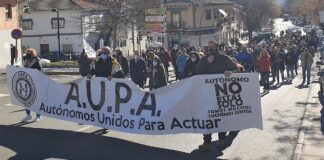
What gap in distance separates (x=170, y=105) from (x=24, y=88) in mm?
4125

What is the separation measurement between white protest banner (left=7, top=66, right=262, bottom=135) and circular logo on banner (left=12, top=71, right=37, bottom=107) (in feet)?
3.62

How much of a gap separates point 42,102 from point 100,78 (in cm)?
181

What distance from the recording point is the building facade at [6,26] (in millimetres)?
38656

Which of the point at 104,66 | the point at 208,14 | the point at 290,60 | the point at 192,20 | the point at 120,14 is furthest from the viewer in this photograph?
the point at 208,14

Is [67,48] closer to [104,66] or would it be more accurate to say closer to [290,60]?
[290,60]

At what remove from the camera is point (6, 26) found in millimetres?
39719

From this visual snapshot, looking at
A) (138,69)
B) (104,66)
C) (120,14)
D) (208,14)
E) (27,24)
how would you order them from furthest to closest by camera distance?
(208,14) < (27,24) < (120,14) < (138,69) < (104,66)

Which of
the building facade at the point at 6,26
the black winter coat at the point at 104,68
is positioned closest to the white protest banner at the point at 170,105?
the black winter coat at the point at 104,68

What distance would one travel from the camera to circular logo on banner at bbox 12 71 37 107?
39.9 ft

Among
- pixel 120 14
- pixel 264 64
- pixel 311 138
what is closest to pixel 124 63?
pixel 264 64

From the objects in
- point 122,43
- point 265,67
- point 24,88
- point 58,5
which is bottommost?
point 24,88

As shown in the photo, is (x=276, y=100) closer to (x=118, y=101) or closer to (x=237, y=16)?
(x=118, y=101)

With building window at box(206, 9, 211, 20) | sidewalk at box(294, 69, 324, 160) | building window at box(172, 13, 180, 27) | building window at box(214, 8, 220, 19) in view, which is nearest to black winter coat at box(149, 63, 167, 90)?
sidewalk at box(294, 69, 324, 160)

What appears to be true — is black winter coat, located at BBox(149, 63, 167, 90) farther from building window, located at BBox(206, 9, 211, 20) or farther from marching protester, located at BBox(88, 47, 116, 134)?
building window, located at BBox(206, 9, 211, 20)
